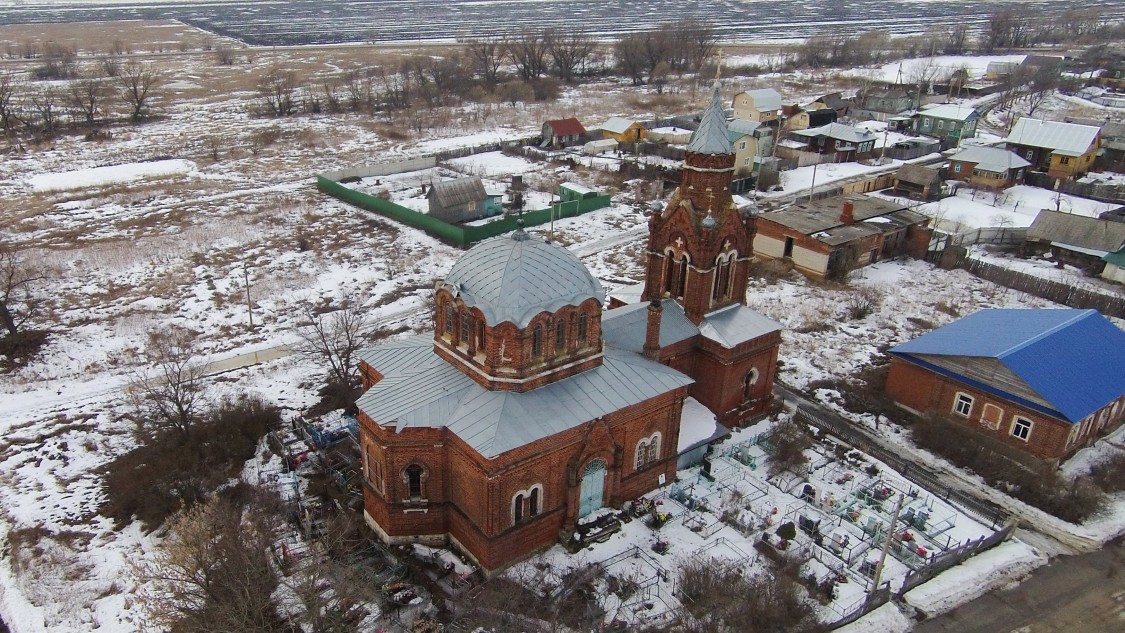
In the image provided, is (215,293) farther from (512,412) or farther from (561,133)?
(561,133)

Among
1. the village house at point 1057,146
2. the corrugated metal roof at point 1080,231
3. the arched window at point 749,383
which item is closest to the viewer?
the arched window at point 749,383

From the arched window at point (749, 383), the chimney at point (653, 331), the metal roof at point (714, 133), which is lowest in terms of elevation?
the arched window at point (749, 383)

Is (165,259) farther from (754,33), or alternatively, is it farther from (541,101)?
(754,33)

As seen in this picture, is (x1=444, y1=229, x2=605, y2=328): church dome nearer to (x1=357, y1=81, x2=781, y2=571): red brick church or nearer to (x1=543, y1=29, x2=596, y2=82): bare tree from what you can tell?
(x1=357, y1=81, x2=781, y2=571): red brick church

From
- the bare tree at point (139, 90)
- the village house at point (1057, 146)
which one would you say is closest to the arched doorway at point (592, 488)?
the village house at point (1057, 146)

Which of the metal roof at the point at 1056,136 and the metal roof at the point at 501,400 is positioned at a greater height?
the metal roof at the point at 1056,136

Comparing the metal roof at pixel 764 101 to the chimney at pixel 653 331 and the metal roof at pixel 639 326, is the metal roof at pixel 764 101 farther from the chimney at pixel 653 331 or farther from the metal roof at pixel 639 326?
the chimney at pixel 653 331

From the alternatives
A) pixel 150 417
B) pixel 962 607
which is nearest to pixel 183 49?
pixel 150 417

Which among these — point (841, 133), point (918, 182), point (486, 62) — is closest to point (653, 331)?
point (918, 182)
